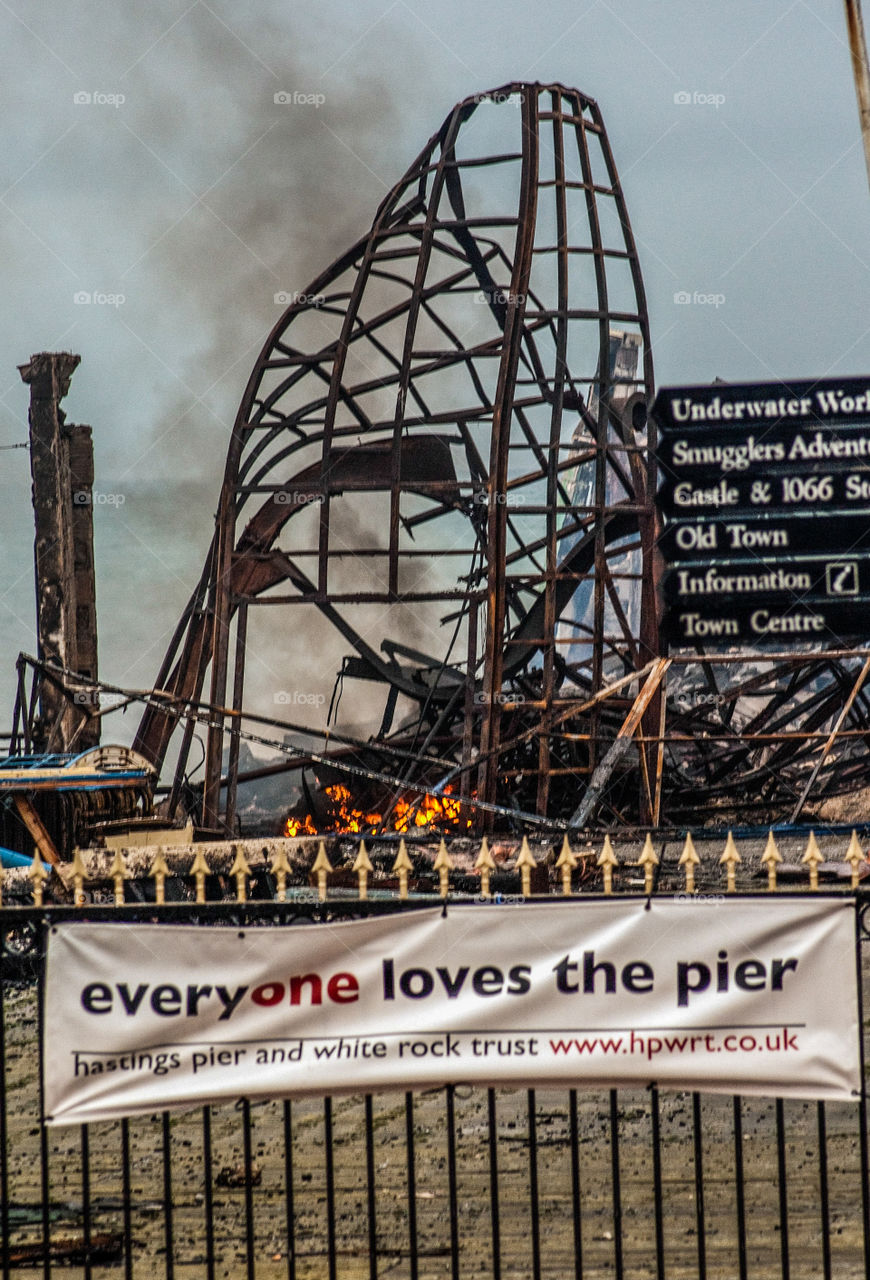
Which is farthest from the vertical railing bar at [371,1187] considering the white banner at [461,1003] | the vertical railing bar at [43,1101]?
the vertical railing bar at [43,1101]

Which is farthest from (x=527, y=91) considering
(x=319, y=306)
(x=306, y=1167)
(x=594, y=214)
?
(x=306, y=1167)

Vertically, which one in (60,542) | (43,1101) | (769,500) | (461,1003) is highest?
(60,542)

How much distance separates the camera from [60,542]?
1827 centimetres

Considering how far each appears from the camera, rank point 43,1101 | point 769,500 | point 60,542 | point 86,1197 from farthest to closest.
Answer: point 60,542, point 769,500, point 86,1197, point 43,1101

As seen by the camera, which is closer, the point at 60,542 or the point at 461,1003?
the point at 461,1003

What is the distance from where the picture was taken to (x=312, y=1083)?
5129mm

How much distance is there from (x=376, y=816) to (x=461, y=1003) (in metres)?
12.5

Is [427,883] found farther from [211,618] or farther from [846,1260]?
[846,1260]

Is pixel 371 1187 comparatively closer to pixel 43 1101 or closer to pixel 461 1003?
pixel 461 1003

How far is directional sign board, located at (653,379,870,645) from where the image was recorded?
26.4ft

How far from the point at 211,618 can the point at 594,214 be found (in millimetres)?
7102

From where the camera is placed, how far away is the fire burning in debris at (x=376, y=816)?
16062 millimetres

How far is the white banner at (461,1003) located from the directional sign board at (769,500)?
3.42m

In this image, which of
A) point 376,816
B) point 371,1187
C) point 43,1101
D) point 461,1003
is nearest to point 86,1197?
point 43,1101
